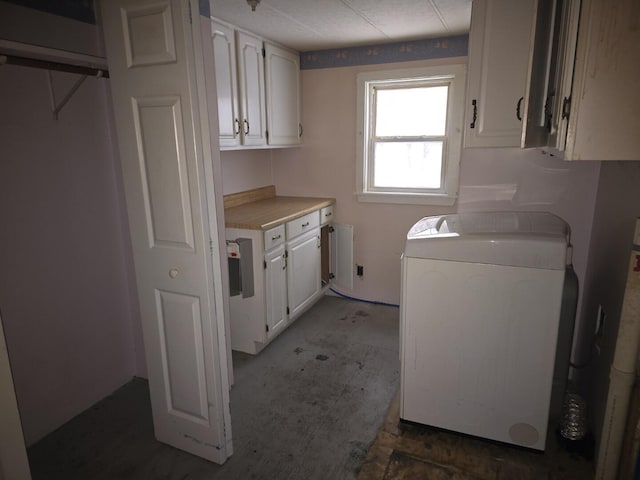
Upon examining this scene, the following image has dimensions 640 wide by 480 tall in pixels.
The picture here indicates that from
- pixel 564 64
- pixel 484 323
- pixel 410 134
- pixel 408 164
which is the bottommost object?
pixel 484 323

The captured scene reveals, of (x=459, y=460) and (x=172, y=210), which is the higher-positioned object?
(x=172, y=210)

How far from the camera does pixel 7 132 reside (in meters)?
1.83

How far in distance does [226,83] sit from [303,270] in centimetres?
151

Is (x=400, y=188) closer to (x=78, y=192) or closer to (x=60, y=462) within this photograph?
(x=78, y=192)

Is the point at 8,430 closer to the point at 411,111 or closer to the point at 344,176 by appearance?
the point at 344,176

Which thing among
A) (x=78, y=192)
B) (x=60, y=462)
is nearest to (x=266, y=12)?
Result: (x=78, y=192)

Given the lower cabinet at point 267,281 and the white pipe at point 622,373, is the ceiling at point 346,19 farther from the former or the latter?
the white pipe at point 622,373

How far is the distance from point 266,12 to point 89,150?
4.32 ft

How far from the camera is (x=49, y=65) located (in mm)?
1708

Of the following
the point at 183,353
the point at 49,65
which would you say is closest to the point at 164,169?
the point at 49,65

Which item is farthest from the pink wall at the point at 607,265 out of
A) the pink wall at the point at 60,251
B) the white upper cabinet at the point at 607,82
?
the pink wall at the point at 60,251

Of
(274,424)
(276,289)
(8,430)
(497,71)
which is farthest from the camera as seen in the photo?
(276,289)

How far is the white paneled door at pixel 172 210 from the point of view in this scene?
1.55 metres

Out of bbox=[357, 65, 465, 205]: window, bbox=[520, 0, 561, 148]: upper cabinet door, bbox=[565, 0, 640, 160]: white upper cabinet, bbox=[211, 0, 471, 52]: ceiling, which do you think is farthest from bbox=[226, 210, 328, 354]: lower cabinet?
bbox=[565, 0, 640, 160]: white upper cabinet
